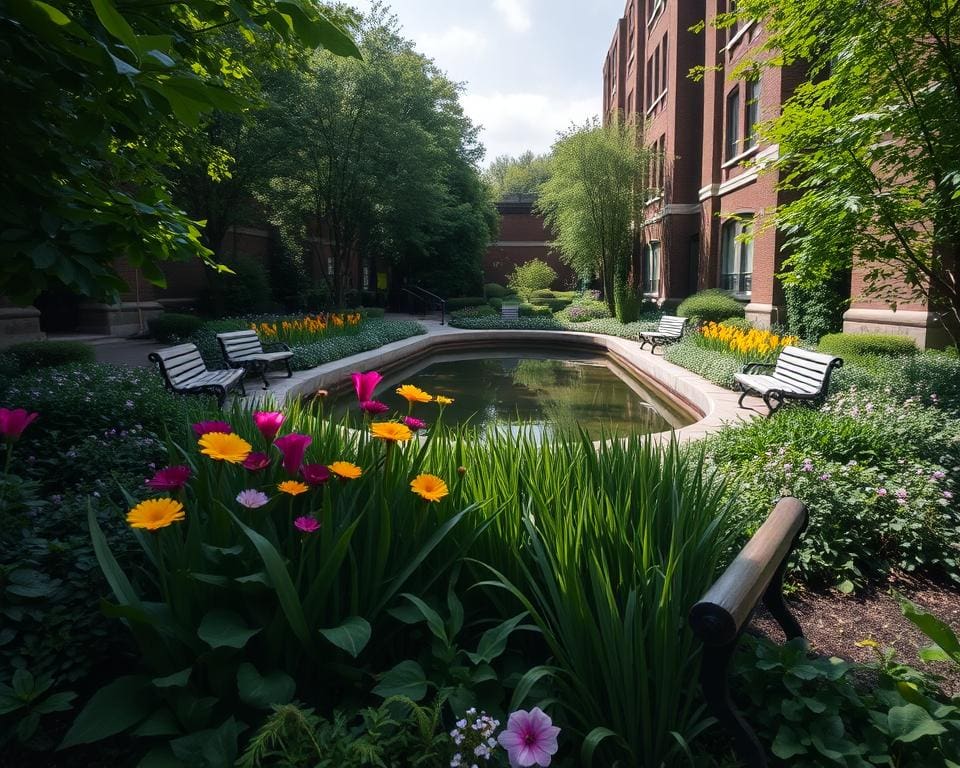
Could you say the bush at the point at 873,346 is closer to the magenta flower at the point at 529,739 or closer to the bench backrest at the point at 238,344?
the bench backrest at the point at 238,344

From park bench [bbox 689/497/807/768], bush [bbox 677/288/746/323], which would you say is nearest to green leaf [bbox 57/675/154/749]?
park bench [bbox 689/497/807/768]

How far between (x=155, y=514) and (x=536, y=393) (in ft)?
32.6

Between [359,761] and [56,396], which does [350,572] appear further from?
[56,396]

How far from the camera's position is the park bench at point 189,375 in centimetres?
691

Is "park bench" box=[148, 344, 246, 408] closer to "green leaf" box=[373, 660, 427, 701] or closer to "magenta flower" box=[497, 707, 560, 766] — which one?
"green leaf" box=[373, 660, 427, 701]

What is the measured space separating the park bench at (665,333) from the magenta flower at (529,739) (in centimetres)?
1418

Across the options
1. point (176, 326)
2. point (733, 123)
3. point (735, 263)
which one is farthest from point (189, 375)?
point (733, 123)

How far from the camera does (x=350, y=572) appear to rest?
6.62 feet

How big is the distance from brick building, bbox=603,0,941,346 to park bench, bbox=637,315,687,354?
2262 millimetres

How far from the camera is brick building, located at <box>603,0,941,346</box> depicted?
52.3ft

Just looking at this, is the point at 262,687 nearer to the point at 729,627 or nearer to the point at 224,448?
the point at 224,448

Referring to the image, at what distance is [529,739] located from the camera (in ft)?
4.36

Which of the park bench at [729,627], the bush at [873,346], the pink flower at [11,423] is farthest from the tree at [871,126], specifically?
the pink flower at [11,423]

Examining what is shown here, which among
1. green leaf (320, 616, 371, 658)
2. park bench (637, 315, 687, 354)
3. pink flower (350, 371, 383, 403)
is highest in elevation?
pink flower (350, 371, 383, 403)
